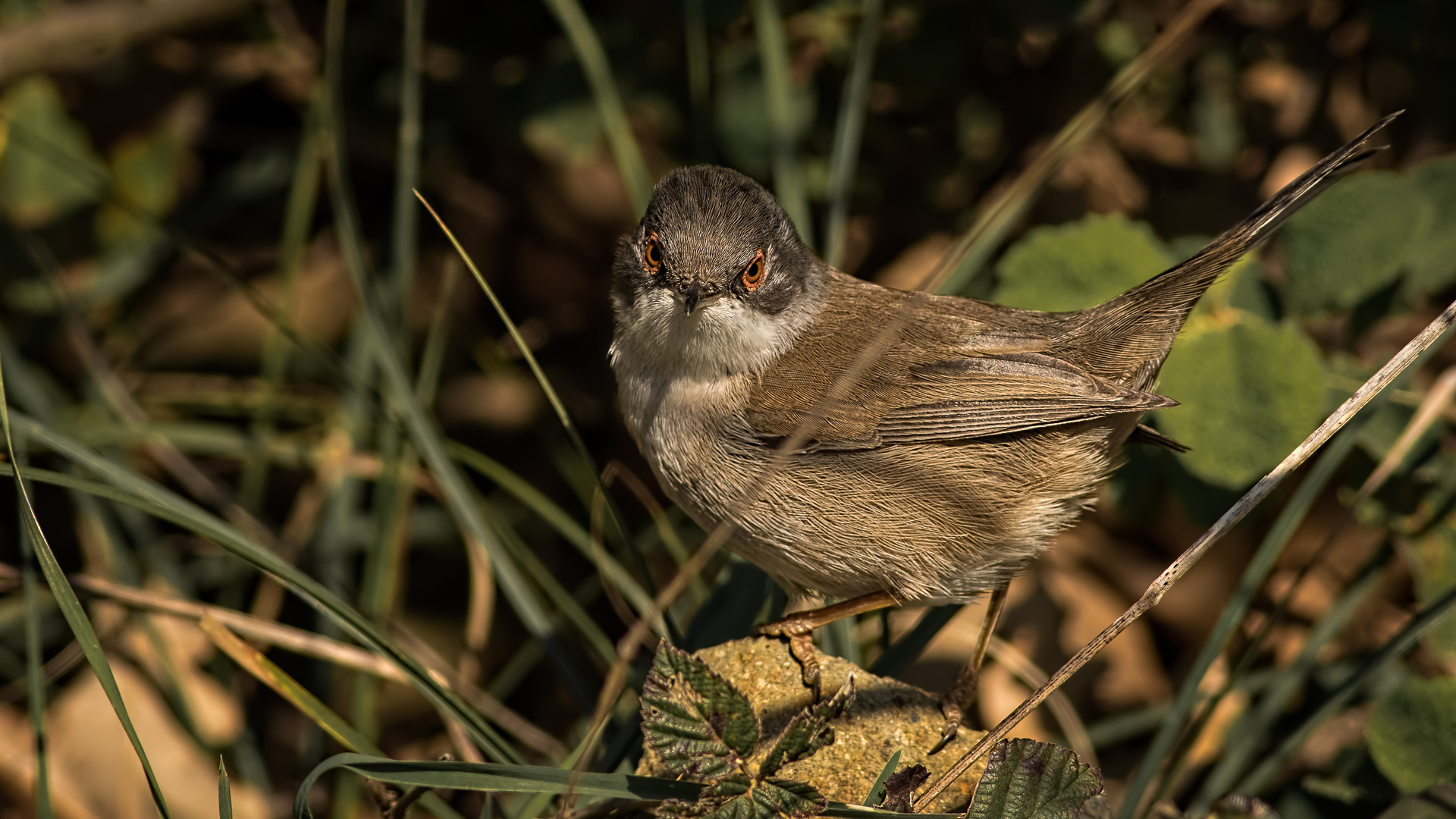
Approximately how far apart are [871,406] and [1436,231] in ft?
5.98

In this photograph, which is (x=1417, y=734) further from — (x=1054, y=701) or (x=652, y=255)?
(x=652, y=255)

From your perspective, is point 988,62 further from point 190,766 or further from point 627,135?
point 190,766

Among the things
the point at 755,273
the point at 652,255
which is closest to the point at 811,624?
the point at 755,273

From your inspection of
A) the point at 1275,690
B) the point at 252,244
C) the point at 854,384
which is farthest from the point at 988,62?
the point at 252,244

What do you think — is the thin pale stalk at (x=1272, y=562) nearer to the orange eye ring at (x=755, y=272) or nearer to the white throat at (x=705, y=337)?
the white throat at (x=705, y=337)

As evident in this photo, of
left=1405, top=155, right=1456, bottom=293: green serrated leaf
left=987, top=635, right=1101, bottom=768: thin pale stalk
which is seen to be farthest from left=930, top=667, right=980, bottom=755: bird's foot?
left=1405, top=155, right=1456, bottom=293: green serrated leaf

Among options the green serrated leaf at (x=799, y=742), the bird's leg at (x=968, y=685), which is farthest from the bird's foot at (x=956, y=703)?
the green serrated leaf at (x=799, y=742)

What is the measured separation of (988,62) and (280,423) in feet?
10.6

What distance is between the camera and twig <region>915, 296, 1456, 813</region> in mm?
2025

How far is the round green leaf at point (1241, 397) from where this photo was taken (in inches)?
109

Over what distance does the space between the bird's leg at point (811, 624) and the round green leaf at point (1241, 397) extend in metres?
0.88

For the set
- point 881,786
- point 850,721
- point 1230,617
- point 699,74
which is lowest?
point 881,786

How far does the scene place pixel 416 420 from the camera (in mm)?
3002

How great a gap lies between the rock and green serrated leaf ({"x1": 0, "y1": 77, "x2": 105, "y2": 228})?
3048mm
